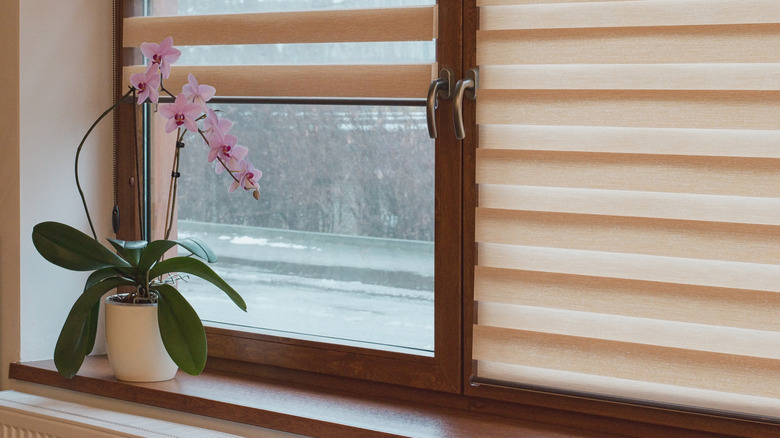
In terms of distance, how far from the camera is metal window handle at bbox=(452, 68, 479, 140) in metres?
1.52

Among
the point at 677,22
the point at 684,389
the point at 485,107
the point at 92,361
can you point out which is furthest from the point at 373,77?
the point at 92,361

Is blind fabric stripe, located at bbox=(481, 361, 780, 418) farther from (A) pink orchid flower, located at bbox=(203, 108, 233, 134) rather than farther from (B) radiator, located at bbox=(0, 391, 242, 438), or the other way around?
(A) pink orchid flower, located at bbox=(203, 108, 233, 134)

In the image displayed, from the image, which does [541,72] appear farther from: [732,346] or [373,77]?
[732,346]

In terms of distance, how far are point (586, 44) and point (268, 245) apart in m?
0.87

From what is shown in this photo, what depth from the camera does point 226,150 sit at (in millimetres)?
1722

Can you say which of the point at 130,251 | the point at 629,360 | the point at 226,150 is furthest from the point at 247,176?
the point at 629,360

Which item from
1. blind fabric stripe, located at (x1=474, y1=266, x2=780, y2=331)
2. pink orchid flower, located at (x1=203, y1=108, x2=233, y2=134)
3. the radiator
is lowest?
the radiator

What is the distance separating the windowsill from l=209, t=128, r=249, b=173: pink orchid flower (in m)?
0.48

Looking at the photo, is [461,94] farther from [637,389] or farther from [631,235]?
[637,389]

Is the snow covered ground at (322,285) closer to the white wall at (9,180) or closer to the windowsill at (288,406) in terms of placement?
the windowsill at (288,406)

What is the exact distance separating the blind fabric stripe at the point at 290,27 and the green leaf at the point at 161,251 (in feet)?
1.53

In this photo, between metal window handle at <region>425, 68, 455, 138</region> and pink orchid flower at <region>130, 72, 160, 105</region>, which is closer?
metal window handle at <region>425, 68, 455, 138</region>

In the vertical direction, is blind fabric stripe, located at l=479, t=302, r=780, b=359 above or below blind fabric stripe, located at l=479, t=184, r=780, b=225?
below

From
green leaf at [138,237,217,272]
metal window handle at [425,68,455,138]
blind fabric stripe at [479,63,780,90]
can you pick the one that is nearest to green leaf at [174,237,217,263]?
green leaf at [138,237,217,272]
